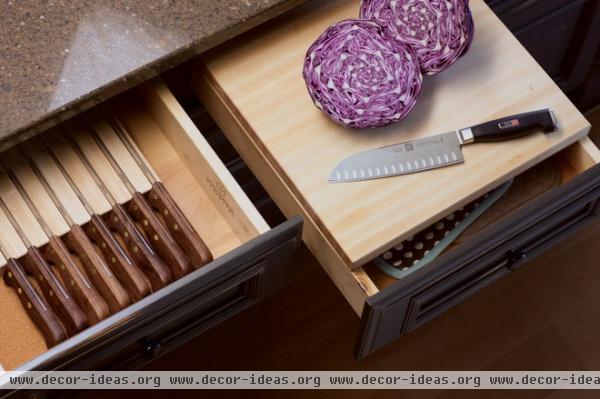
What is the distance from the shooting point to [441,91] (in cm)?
120

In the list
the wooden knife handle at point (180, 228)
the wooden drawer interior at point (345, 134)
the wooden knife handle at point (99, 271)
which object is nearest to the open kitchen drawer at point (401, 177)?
the wooden drawer interior at point (345, 134)

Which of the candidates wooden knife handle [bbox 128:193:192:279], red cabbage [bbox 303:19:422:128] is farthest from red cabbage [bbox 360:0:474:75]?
wooden knife handle [bbox 128:193:192:279]

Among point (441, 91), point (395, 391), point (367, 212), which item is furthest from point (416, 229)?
point (395, 391)

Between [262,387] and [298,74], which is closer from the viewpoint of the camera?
[298,74]

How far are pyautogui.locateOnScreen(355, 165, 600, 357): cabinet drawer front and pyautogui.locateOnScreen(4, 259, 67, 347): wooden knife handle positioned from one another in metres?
0.37

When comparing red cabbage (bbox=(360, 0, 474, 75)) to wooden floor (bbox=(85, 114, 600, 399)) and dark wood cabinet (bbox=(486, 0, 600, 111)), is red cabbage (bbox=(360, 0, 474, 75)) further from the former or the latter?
wooden floor (bbox=(85, 114, 600, 399))

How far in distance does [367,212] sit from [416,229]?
0.21ft

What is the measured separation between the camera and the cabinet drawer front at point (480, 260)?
112 centimetres

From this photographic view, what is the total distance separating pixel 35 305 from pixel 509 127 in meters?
0.61

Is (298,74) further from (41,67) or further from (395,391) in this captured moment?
(395,391)

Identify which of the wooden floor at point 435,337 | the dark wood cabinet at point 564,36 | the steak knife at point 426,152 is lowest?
the wooden floor at point 435,337

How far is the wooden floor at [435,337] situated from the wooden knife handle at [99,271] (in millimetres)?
545

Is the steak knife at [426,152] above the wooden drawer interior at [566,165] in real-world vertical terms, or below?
above

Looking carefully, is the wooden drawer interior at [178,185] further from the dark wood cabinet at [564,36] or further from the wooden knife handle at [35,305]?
the dark wood cabinet at [564,36]
